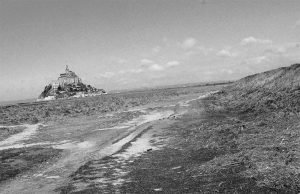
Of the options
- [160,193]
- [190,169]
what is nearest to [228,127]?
[190,169]

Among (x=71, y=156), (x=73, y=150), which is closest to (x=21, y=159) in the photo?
(x=71, y=156)

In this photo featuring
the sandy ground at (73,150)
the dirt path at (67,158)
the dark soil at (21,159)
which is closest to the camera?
the dirt path at (67,158)

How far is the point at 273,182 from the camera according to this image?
12.1 meters

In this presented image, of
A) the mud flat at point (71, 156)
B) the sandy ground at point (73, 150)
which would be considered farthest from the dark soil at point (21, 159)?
the sandy ground at point (73, 150)

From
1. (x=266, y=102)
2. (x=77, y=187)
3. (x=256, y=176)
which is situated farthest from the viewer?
(x=266, y=102)

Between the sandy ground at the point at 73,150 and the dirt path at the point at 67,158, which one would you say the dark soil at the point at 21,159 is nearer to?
the sandy ground at the point at 73,150

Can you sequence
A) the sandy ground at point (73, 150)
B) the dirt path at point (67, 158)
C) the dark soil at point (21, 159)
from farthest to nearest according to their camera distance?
the dark soil at point (21, 159) → the sandy ground at point (73, 150) → the dirt path at point (67, 158)

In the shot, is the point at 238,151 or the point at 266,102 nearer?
the point at 238,151

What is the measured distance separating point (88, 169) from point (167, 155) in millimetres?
4583

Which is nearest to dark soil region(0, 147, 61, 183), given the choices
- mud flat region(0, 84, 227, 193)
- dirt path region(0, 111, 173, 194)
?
mud flat region(0, 84, 227, 193)

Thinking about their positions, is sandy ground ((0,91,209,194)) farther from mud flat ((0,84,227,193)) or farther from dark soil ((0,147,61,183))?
dark soil ((0,147,61,183))

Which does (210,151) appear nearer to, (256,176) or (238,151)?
(238,151)

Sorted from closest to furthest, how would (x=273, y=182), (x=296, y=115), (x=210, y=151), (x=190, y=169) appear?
(x=273, y=182)
(x=190, y=169)
(x=210, y=151)
(x=296, y=115)

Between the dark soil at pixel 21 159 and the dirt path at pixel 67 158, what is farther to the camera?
the dark soil at pixel 21 159
